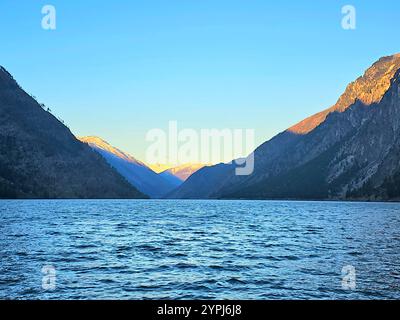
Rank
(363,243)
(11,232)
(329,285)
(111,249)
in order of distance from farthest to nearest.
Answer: (11,232) → (363,243) → (111,249) → (329,285)

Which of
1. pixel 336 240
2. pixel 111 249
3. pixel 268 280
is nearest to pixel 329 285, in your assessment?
pixel 268 280

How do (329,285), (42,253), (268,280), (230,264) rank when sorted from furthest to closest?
1. (42,253)
2. (230,264)
3. (268,280)
4. (329,285)

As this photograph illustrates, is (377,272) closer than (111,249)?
Yes

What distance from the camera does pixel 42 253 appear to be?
50.9 meters

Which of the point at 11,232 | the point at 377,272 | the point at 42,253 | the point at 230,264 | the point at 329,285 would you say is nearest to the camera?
the point at 329,285

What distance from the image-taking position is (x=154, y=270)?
132 ft

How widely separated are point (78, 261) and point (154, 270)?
9.17 meters

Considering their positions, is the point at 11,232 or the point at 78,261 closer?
the point at 78,261

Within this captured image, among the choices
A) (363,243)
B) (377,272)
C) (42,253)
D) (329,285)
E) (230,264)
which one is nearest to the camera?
(329,285)
